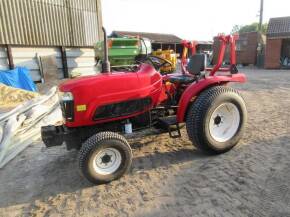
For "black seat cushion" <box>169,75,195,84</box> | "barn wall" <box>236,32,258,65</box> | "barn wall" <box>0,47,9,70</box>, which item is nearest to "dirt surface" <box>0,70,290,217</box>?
"black seat cushion" <box>169,75,195,84</box>

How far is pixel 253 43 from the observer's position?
21375 millimetres

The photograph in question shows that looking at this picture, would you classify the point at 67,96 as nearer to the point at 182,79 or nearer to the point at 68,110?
the point at 68,110

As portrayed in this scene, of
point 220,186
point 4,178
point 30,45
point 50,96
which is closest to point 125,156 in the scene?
point 220,186

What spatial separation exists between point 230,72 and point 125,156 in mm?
2039

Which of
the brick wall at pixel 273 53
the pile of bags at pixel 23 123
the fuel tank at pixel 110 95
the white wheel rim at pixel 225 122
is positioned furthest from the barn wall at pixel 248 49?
the fuel tank at pixel 110 95

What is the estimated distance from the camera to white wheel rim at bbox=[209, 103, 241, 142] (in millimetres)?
3664

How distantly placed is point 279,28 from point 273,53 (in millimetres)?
1806

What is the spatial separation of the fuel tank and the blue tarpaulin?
651 cm

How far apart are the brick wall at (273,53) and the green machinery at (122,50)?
1048 cm

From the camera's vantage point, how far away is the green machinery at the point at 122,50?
12.1 meters

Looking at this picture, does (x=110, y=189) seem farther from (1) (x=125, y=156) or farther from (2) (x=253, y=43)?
(2) (x=253, y=43)

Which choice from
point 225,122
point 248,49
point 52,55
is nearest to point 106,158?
point 225,122

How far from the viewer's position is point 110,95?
3.14m

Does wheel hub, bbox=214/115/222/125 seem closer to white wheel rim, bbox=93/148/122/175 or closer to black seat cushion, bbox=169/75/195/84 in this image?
black seat cushion, bbox=169/75/195/84
